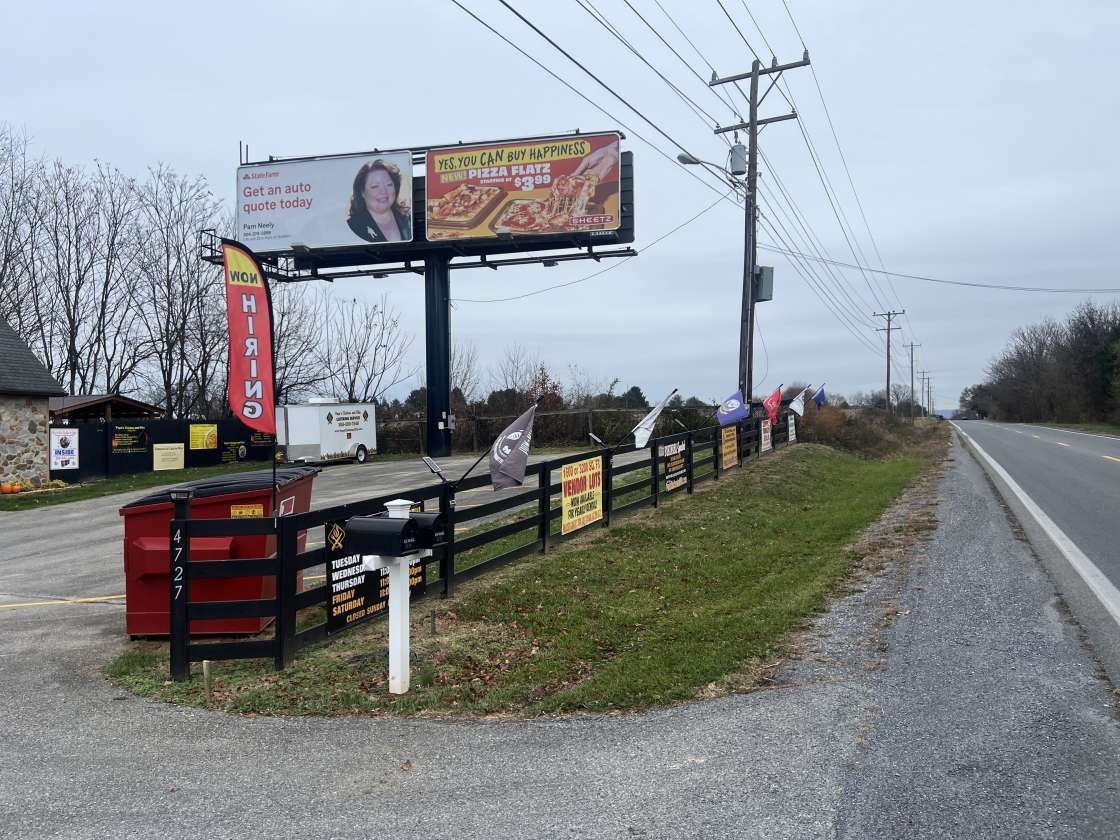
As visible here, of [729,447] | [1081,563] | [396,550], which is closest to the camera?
[396,550]

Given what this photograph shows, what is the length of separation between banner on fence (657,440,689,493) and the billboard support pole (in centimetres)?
1929

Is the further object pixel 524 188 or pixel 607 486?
pixel 524 188

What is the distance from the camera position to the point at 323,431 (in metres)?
30.5

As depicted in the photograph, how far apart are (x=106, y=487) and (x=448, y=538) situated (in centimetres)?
1978

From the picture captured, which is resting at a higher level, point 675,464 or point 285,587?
point 675,464

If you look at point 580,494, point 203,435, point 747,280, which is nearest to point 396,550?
point 580,494

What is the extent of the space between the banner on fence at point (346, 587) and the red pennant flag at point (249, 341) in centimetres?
102

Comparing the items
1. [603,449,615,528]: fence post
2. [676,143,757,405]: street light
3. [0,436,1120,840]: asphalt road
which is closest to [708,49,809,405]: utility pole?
[676,143,757,405]: street light

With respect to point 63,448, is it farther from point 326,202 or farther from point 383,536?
point 383,536

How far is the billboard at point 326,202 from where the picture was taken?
109 feet

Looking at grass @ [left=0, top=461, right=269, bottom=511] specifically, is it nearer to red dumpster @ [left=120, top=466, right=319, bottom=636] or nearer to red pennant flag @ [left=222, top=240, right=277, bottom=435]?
red dumpster @ [left=120, top=466, right=319, bottom=636]

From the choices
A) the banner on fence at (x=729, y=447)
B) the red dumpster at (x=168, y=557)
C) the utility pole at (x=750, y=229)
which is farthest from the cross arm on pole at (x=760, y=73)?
the red dumpster at (x=168, y=557)

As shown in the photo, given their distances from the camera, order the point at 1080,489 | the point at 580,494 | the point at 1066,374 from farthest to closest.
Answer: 1. the point at 1066,374
2. the point at 1080,489
3. the point at 580,494

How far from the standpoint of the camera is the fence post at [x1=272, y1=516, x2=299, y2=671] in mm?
5984
